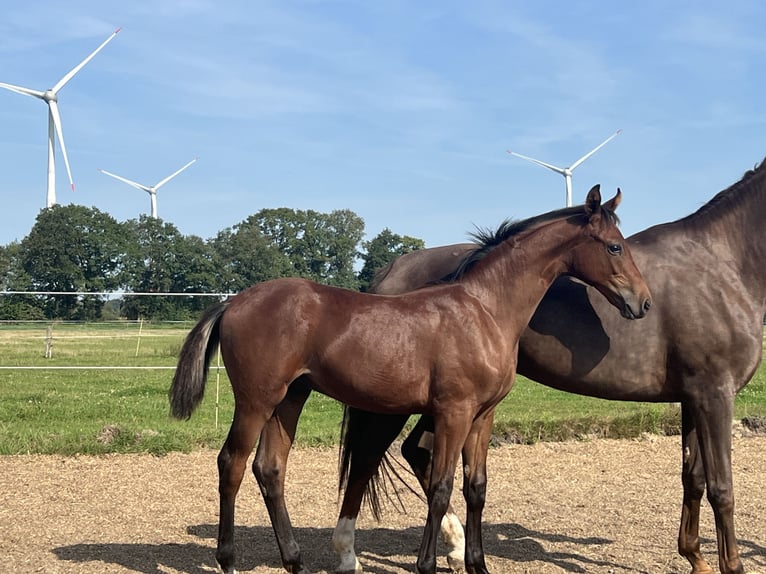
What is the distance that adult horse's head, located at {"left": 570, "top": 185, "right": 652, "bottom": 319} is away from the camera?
4547mm

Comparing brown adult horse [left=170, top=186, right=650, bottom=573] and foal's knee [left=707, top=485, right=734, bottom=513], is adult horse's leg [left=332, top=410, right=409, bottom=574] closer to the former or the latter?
brown adult horse [left=170, top=186, right=650, bottom=573]

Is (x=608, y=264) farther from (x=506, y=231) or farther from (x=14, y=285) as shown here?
(x=14, y=285)

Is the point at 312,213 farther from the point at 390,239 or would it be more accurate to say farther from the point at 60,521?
the point at 60,521

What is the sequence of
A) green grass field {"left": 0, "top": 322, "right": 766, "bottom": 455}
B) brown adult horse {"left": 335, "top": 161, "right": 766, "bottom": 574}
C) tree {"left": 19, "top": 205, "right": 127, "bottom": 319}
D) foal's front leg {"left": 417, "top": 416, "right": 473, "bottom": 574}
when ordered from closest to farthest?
foal's front leg {"left": 417, "top": 416, "right": 473, "bottom": 574} → brown adult horse {"left": 335, "top": 161, "right": 766, "bottom": 574} → green grass field {"left": 0, "top": 322, "right": 766, "bottom": 455} → tree {"left": 19, "top": 205, "right": 127, "bottom": 319}

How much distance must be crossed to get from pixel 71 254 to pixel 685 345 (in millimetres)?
51795

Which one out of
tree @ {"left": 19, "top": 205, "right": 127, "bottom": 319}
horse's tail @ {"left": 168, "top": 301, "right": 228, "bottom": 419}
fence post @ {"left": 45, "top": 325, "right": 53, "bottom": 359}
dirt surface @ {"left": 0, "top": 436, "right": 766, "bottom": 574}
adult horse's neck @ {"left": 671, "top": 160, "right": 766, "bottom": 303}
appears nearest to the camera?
horse's tail @ {"left": 168, "top": 301, "right": 228, "bottom": 419}

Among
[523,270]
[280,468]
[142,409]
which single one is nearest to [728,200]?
[523,270]

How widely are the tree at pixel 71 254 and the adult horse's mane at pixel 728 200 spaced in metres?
47.6

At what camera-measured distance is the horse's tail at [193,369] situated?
4492 millimetres

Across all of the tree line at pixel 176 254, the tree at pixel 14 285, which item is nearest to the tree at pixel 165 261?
the tree line at pixel 176 254

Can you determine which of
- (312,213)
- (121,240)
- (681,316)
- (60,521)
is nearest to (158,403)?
(60,521)

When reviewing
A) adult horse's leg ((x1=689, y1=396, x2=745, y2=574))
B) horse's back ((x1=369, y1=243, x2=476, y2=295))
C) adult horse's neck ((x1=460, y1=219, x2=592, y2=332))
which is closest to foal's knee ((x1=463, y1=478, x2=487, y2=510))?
adult horse's neck ((x1=460, y1=219, x2=592, y2=332))

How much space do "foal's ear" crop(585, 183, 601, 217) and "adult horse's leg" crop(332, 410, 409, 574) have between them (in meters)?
1.64

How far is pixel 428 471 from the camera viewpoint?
18.2 feet
